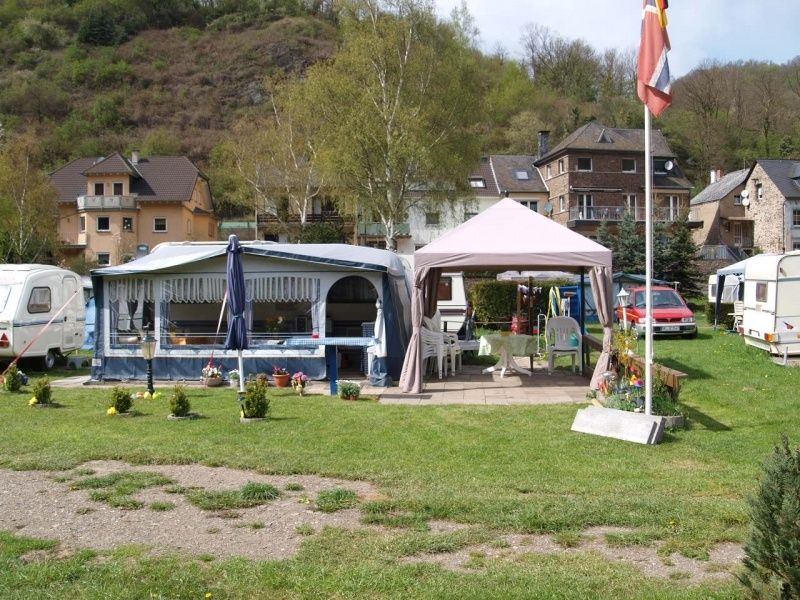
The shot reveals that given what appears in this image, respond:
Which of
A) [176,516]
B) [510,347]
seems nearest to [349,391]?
[510,347]

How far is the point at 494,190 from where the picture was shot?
5225cm

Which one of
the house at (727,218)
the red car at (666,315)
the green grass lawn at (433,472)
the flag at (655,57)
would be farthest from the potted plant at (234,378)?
the house at (727,218)

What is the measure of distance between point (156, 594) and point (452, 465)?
146 inches

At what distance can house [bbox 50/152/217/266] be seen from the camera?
168 feet

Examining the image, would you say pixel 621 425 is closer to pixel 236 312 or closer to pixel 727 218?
pixel 236 312

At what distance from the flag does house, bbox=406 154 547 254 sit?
38.8m

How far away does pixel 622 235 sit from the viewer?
3928 centimetres

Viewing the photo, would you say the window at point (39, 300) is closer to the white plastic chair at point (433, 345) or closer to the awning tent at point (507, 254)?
the white plastic chair at point (433, 345)

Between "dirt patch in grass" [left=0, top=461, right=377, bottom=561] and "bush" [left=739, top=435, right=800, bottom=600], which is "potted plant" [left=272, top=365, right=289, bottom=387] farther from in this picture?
"bush" [left=739, top=435, right=800, bottom=600]

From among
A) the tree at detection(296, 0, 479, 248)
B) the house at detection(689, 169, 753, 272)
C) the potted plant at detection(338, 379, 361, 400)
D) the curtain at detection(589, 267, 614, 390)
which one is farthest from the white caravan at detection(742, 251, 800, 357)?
the house at detection(689, 169, 753, 272)

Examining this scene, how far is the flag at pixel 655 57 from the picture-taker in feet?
28.4

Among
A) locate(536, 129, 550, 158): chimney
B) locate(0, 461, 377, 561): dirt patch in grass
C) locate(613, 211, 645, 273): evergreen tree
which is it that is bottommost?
locate(0, 461, 377, 561): dirt patch in grass

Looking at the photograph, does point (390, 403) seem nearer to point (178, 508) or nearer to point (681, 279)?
point (178, 508)

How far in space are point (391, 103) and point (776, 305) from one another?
19462 mm
